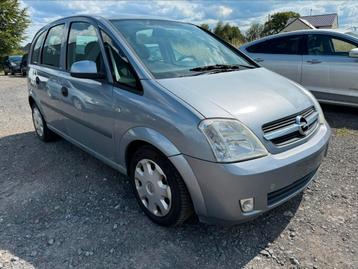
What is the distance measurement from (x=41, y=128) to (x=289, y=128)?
379cm

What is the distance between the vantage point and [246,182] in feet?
7.11

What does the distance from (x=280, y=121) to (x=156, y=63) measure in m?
1.15

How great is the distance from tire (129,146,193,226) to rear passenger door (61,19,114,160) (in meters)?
0.44

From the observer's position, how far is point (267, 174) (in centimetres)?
221

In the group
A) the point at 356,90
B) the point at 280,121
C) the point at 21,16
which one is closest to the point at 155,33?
the point at 280,121

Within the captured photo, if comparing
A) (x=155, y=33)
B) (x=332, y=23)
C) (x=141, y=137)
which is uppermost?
(x=155, y=33)

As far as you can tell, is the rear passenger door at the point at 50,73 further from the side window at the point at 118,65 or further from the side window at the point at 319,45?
the side window at the point at 319,45

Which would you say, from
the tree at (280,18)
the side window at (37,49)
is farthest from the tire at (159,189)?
the tree at (280,18)

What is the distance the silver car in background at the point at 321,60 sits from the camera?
5359mm

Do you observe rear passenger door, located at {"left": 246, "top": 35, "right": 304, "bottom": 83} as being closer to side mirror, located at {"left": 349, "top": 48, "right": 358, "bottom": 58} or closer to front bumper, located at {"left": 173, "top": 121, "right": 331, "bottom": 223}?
side mirror, located at {"left": 349, "top": 48, "right": 358, "bottom": 58}

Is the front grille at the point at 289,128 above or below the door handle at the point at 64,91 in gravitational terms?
below

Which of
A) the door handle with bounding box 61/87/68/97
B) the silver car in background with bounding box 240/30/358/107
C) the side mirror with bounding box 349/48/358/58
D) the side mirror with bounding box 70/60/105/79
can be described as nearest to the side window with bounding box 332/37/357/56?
the silver car in background with bounding box 240/30/358/107

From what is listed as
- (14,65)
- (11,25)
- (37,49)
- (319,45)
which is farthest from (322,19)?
(37,49)

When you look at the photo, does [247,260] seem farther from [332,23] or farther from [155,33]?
[332,23]
